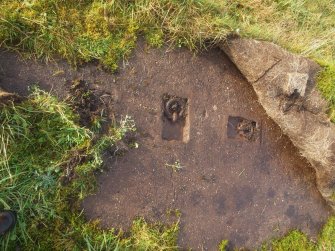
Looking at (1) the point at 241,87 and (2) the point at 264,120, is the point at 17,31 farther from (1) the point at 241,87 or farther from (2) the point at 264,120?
(2) the point at 264,120

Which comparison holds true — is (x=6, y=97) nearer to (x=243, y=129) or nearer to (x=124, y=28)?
(x=124, y=28)

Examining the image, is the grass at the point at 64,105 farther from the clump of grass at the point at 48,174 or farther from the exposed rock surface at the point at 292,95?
the exposed rock surface at the point at 292,95

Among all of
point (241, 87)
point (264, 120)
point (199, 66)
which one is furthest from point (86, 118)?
point (264, 120)

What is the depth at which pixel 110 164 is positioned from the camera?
11.5ft

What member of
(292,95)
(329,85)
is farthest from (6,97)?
(329,85)

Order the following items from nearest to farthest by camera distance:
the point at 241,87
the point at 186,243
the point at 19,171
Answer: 1. the point at 19,171
2. the point at 186,243
3. the point at 241,87

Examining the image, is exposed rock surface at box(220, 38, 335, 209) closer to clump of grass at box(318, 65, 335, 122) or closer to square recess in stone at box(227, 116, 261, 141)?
clump of grass at box(318, 65, 335, 122)

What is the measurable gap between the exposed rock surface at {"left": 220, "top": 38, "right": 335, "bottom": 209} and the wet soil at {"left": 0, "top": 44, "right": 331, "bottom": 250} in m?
0.14

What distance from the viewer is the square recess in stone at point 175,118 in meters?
3.83

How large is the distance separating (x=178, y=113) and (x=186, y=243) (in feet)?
3.91

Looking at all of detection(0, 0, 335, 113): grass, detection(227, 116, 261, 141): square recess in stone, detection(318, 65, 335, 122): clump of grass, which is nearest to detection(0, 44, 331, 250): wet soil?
detection(227, 116, 261, 141): square recess in stone

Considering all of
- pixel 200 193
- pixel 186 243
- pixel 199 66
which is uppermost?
pixel 199 66

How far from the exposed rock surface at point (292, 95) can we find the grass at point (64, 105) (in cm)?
→ 25

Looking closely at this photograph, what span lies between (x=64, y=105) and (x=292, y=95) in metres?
2.33
